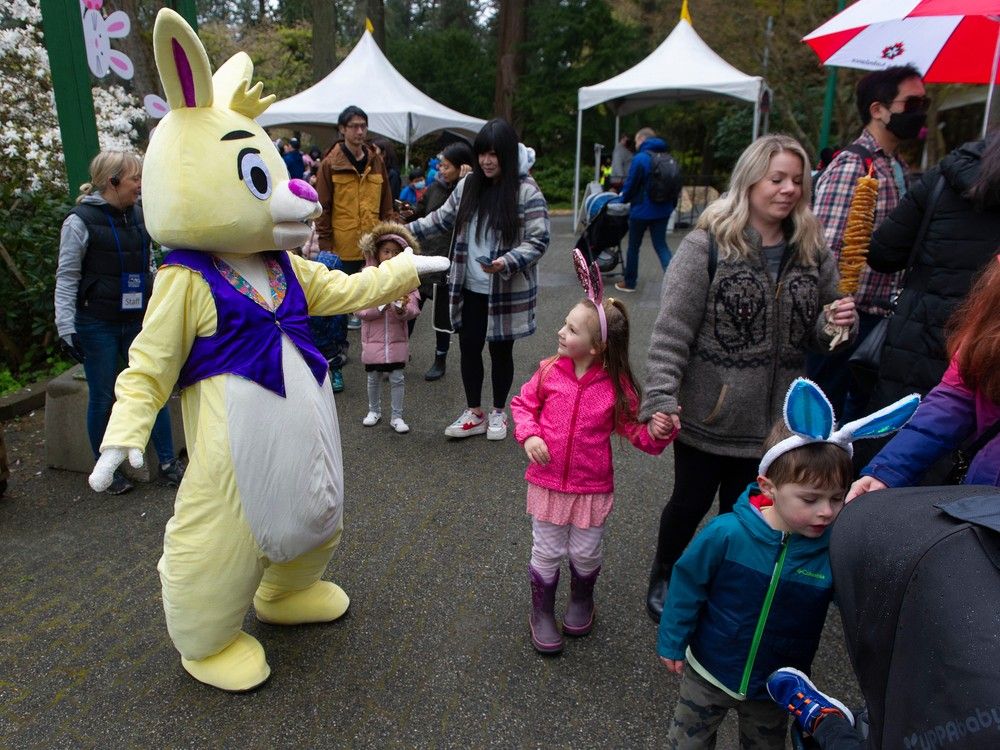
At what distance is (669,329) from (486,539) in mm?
1576

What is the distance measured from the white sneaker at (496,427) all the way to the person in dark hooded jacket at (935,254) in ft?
7.86

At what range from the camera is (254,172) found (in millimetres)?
2428

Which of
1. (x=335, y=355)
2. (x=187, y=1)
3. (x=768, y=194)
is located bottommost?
(x=335, y=355)

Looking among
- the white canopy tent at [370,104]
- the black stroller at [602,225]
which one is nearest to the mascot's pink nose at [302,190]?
the black stroller at [602,225]

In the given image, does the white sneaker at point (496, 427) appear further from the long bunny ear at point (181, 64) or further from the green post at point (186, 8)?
the green post at point (186, 8)

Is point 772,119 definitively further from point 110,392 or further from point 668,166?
point 110,392

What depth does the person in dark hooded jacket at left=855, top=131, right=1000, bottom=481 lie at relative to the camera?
8.09 ft

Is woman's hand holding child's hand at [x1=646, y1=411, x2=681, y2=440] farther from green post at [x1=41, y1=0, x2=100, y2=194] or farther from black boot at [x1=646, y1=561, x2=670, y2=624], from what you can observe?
green post at [x1=41, y1=0, x2=100, y2=194]

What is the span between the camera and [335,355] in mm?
5660

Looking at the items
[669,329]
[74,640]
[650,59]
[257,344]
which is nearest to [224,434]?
[257,344]

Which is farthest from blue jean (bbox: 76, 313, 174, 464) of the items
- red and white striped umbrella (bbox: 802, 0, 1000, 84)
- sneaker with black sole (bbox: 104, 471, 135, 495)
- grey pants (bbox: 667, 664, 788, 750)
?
red and white striped umbrella (bbox: 802, 0, 1000, 84)

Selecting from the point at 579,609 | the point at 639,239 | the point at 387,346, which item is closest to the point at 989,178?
the point at 579,609

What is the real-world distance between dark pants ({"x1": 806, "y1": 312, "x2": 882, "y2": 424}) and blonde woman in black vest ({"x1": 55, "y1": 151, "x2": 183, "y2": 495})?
3.34 meters

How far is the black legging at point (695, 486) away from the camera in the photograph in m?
2.72
